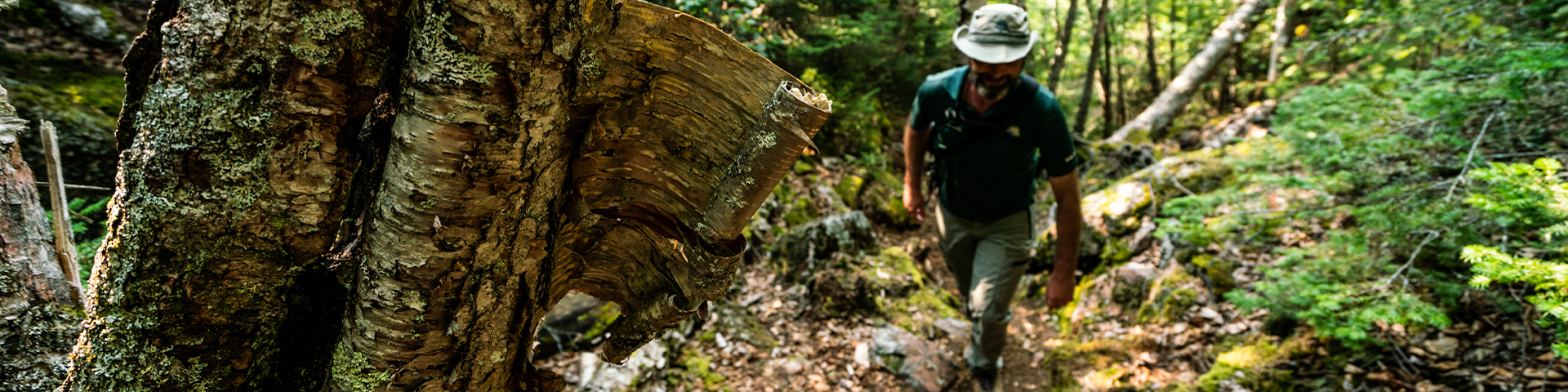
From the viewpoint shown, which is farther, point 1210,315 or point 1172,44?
point 1172,44

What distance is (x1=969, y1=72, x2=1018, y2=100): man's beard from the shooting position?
3564 mm

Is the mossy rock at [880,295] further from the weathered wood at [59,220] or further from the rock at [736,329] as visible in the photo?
the weathered wood at [59,220]

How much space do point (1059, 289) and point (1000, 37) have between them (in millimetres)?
1603

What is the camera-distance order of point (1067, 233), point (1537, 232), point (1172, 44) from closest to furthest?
point (1537, 232) < point (1067, 233) < point (1172, 44)

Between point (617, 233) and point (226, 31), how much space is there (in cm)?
91

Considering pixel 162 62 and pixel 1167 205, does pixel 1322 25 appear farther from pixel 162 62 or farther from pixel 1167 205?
pixel 162 62

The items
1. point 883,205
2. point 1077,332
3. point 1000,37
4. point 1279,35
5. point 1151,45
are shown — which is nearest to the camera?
point 1000,37

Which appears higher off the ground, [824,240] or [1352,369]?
[1352,369]

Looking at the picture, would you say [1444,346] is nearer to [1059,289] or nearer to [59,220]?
[1059,289]

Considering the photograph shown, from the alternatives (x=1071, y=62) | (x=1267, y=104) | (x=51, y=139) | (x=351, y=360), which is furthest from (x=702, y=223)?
(x=1071, y=62)

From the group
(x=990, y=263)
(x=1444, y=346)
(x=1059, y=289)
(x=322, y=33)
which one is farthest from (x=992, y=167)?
(x=322, y=33)

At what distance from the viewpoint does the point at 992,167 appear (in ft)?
12.5

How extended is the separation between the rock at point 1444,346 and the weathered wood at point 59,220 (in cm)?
613

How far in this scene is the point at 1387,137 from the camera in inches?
160
